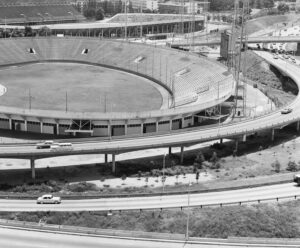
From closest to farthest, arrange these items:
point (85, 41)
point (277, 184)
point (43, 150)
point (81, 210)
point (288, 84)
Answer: point (81, 210) < point (277, 184) < point (43, 150) < point (288, 84) < point (85, 41)

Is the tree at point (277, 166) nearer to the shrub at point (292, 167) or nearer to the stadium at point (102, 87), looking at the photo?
the shrub at point (292, 167)

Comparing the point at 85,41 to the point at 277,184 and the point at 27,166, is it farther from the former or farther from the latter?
the point at 277,184

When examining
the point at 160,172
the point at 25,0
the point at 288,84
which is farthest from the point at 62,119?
the point at 25,0

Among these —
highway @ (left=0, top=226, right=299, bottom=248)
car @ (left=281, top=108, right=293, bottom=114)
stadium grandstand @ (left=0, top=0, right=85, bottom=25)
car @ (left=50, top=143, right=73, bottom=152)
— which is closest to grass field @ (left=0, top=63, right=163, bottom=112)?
car @ (left=281, top=108, right=293, bottom=114)

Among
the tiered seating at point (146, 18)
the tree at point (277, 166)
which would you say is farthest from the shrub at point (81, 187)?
the tiered seating at point (146, 18)

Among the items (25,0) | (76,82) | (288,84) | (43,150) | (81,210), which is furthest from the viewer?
(25,0)

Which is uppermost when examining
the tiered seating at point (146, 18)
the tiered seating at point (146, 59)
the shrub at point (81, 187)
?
the tiered seating at point (146, 18)

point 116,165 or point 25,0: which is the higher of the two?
point 25,0
